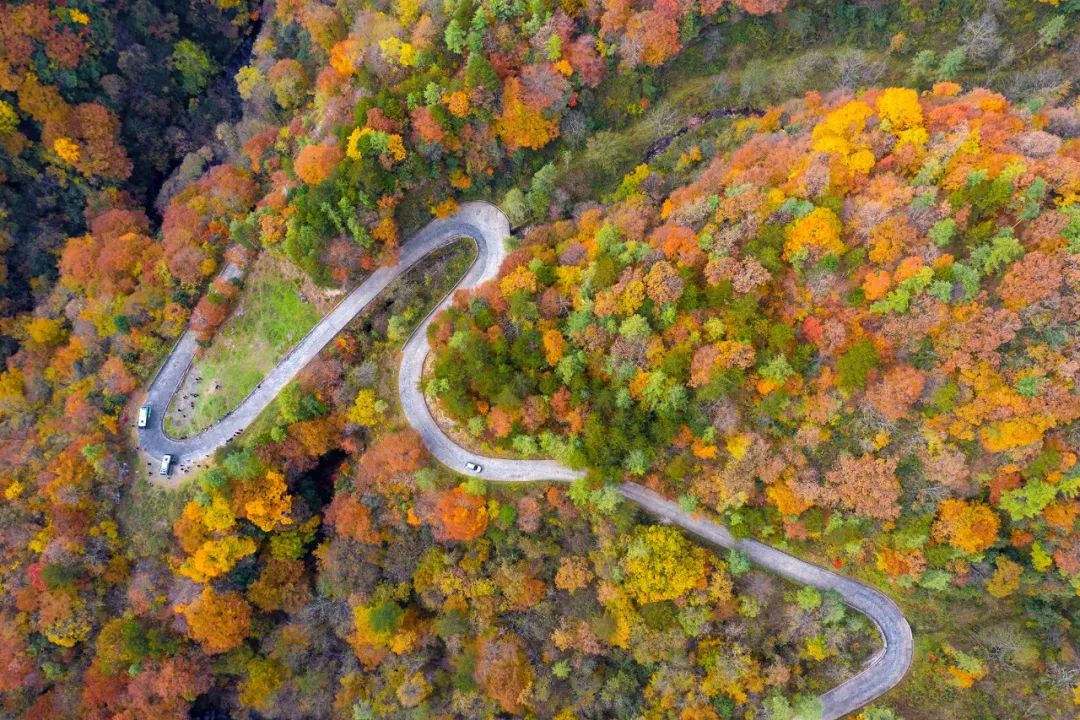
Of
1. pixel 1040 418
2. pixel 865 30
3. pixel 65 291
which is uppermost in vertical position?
pixel 865 30

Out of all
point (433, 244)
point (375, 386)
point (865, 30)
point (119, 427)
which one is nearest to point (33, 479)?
point (119, 427)

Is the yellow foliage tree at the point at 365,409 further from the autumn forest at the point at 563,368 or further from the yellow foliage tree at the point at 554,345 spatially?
the yellow foliage tree at the point at 554,345

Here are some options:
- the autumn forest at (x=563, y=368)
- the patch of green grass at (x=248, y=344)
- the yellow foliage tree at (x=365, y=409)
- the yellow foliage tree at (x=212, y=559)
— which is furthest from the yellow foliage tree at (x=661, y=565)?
the patch of green grass at (x=248, y=344)

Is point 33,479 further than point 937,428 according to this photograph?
Yes

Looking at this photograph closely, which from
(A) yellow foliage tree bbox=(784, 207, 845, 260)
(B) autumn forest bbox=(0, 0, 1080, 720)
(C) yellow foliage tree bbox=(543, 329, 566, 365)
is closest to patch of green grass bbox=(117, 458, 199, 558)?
(B) autumn forest bbox=(0, 0, 1080, 720)

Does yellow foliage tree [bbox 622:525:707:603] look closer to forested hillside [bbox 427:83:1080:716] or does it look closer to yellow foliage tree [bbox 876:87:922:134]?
forested hillside [bbox 427:83:1080:716]

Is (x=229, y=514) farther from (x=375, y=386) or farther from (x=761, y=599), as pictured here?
(x=761, y=599)
